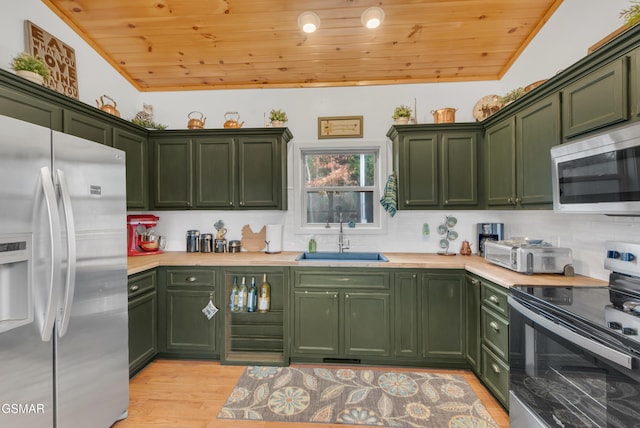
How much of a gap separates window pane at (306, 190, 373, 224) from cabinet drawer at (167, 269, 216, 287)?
122 cm

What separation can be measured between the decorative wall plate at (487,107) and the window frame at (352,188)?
0.92 meters

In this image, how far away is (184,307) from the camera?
2654 millimetres

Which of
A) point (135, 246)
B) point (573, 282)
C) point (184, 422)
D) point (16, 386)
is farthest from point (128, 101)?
point (573, 282)

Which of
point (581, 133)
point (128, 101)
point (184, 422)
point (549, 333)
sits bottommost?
point (184, 422)

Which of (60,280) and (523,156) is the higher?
(523,156)

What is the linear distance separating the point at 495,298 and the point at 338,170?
6.52 ft

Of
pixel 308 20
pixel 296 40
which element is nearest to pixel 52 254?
pixel 308 20

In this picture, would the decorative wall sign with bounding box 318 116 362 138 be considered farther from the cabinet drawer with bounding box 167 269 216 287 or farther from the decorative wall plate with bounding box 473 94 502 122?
the cabinet drawer with bounding box 167 269 216 287

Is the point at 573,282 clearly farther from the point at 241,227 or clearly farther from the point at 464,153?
the point at 241,227

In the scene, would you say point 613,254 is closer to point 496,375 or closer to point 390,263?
point 496,375

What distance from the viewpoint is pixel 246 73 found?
3.11 m

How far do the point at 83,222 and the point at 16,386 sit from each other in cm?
75

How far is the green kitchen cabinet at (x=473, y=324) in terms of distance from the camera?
7.55 feet

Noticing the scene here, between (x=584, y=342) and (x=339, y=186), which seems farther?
(x=339, y=186)
